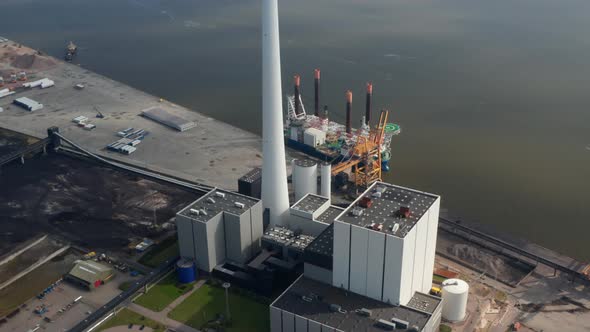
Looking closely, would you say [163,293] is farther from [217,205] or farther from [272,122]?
[272,122]

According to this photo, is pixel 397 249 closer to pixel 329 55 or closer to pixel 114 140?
pixel 114 140

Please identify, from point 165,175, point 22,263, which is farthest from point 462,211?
point 22,263

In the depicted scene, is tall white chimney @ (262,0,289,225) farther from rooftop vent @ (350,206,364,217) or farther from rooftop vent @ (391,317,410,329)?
rooftop vent @ (391,317,410,329)

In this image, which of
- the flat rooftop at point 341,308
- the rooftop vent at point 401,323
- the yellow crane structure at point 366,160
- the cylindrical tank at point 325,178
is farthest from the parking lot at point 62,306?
the yellow crane structure at point 366,160

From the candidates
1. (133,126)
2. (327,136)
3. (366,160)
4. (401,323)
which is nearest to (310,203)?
(366,160)

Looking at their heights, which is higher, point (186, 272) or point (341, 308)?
point (341, 308)

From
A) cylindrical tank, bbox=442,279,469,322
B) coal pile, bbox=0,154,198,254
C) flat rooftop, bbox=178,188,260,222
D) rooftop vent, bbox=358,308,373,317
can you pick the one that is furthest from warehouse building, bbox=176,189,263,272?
cylindrical tank, bbox=442,279,469,322

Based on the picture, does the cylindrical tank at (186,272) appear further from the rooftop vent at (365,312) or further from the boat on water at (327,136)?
the boat on water at (327,136)
